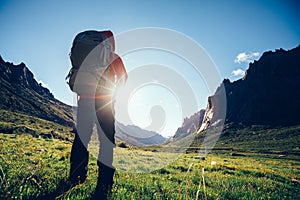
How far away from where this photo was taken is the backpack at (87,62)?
4.56 meters

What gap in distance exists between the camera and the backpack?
456cm

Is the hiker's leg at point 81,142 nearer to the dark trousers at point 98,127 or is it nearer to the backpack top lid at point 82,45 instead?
the dark trousers at point 98,127

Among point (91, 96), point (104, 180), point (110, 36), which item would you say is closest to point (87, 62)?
point (91, 96)

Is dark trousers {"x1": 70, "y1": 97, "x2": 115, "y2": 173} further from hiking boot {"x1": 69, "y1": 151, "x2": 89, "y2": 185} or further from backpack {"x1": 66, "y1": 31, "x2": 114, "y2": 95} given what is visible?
backpack {"x1": 66, "y1": 31, "x2": 114, "y2": 95}

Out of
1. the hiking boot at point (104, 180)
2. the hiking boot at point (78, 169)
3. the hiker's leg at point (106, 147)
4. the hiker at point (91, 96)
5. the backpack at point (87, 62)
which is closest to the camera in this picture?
the hiking boot at point (104, 180)

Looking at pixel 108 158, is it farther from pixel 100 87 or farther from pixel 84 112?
pixel 100 87

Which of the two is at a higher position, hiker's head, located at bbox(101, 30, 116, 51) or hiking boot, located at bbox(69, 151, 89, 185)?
hiker's head, located at bbox(101, 30, 116, 51)

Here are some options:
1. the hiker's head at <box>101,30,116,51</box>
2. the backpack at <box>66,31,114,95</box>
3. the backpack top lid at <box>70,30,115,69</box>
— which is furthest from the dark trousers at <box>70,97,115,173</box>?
the hiker's head at <box>101,30,116,51</box>

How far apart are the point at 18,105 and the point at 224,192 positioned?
20529 centimetres

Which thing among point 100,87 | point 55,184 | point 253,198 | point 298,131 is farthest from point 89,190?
point 298,131

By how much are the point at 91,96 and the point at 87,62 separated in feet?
2.49

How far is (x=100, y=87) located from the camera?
15.0 ft

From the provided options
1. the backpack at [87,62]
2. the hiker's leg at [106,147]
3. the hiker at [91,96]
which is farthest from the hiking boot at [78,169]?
the backpack at [87,62]

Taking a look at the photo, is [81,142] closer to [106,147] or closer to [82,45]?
[106,147]
